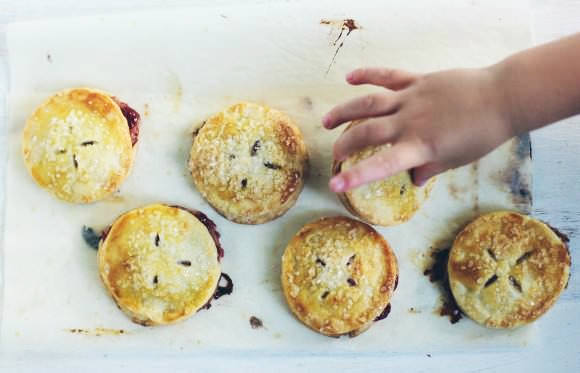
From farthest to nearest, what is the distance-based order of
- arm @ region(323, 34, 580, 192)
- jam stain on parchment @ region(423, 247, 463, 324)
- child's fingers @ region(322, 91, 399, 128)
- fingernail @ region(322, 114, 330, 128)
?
jam stain on parchment @ region(423, 247, 463, 324) → fingernail @ region(322, 114, 330, 128) → child's fingers @ region(322, 91, 399, 128) → arm @ region(323, 34, 580, 192)

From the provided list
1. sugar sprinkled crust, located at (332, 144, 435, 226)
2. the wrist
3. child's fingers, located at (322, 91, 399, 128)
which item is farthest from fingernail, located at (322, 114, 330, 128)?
the wrist

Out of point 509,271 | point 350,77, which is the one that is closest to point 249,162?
point 350,77

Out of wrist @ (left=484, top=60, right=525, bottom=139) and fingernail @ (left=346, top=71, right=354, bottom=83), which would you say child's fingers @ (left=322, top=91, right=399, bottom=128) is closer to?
fingernail @ (left=346, top=71, right=354, bottom=83)

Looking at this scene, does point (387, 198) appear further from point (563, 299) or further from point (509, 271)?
point (563, 299)

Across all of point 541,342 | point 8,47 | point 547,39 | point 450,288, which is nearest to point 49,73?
point 8,47

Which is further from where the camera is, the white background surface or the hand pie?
the white background surface

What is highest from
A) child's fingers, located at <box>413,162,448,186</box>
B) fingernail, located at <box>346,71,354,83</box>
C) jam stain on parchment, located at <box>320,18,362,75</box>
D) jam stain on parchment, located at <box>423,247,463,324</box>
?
jam stain on parchment, located at <box>320,18,362,75</box>

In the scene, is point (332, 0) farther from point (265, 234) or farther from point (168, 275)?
point (168, 275)

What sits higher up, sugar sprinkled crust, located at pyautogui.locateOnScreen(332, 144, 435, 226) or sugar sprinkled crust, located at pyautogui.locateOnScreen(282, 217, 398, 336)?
sugar sprinkled crust, located at pyautogui.locateOnScreen(332, 144, 435, 226)
